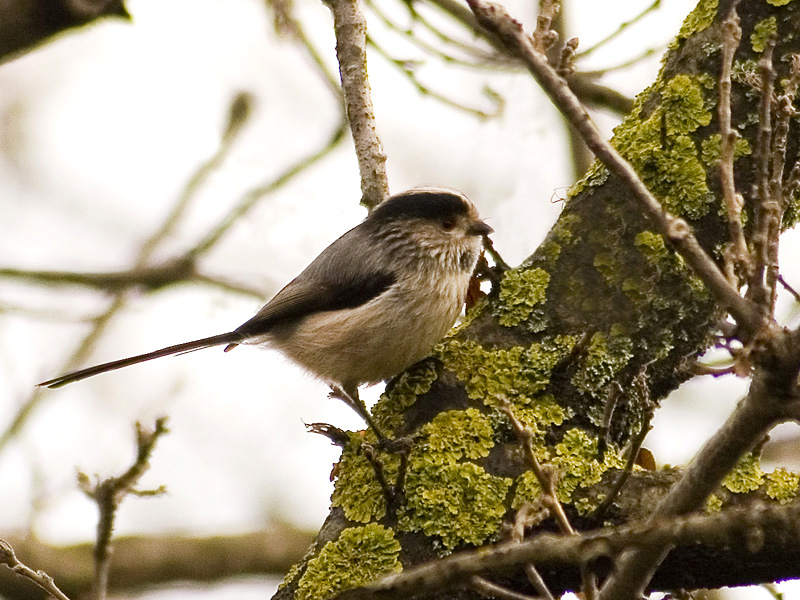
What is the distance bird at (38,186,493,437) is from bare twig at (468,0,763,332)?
1.87m

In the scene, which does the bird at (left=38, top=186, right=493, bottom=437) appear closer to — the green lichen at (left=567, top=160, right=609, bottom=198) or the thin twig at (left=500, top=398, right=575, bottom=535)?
the green lichen at (left=567, top=160, right=609, bottom=198)

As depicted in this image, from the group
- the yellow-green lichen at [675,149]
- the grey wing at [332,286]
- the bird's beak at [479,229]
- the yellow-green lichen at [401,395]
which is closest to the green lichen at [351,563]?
the yellow-green lichen at [401,395]

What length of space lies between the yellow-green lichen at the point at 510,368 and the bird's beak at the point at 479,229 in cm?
118

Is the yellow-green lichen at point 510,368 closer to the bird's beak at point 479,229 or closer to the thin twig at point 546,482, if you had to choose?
the thin twig at point 546,482

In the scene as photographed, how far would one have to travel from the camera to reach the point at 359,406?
3242 millimetres

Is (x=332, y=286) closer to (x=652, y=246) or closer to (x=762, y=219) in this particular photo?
(x=652, y=246)

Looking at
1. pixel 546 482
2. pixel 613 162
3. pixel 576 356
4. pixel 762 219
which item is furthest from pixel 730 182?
pixel 576 356

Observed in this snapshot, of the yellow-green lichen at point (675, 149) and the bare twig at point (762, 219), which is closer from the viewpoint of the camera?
the bare twig at point (762, 219)

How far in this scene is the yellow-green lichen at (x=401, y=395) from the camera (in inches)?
110

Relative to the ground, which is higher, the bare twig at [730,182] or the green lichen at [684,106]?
the green lichen at [684,106]

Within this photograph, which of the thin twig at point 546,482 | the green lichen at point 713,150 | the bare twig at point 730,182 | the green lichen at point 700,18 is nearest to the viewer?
the bare twig at point 730,182

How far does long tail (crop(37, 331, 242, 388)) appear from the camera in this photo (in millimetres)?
3666

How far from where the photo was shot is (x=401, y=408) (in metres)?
2.81

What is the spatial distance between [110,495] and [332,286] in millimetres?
1898
